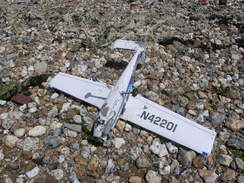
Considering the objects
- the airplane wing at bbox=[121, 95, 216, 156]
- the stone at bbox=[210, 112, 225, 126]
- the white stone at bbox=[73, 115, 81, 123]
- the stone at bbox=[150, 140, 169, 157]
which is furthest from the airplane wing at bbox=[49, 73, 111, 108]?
the stone at bbox=[210, 112, 225, 126]

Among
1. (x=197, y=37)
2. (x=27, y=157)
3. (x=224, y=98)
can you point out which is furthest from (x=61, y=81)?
(x=197, y=37)

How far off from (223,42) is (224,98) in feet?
10.8

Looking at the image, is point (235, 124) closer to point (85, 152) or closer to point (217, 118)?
point (217, 118)

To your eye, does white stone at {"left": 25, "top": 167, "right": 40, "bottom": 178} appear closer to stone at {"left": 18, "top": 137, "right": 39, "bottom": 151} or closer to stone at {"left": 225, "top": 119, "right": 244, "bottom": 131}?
stone at {"left": 18, "top": 137, "right": 39, "bottom": 151}

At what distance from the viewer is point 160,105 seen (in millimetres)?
7715

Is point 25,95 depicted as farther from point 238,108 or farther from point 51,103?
point 238,108

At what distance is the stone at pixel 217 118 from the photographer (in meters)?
7.49

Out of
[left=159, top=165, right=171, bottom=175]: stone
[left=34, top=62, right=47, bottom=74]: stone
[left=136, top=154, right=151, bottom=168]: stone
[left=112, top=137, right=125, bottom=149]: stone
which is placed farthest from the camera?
[left=34, top=62, right=47, bottom=74]: stone

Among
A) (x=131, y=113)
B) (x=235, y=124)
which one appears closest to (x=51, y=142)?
(x=131, y=113)

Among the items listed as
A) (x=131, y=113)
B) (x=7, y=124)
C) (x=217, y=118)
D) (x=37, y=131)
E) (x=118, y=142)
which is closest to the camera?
(x=118, y=142)

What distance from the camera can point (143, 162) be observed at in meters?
6.43

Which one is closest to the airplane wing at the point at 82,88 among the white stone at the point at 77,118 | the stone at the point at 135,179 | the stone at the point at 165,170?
the white stone at the point at 77,118

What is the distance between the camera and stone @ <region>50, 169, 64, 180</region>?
6051 millimetres

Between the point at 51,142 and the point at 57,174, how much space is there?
939 mm
